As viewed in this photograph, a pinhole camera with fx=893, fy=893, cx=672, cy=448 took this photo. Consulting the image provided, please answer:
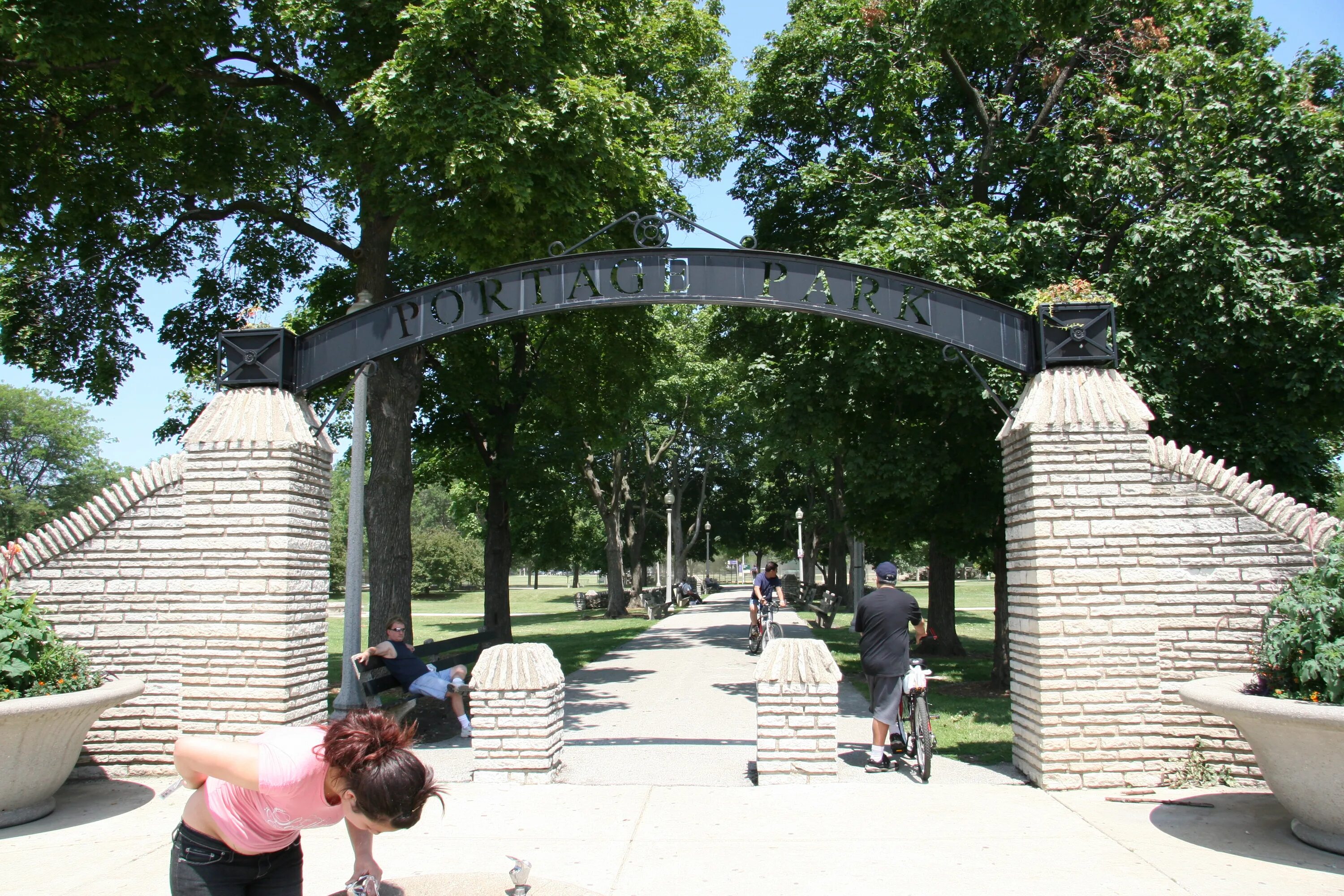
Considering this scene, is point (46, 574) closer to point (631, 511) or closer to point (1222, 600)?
point (1222, 600)

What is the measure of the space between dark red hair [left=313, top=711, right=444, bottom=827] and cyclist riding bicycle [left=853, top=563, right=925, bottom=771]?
5.52 m

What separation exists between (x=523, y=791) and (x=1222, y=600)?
5.64 meters

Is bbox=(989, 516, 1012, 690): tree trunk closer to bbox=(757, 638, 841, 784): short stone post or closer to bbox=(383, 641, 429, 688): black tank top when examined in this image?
bbox=(757, 638, 841, 784): short stone post

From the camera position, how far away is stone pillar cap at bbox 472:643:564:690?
733 centimetres

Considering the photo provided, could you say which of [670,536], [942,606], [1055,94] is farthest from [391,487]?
[670,536]

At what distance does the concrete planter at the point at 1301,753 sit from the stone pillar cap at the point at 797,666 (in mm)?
2591

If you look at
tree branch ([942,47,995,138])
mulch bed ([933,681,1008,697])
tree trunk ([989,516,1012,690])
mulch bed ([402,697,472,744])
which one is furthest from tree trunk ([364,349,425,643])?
tree branch ([942,47,995,138])

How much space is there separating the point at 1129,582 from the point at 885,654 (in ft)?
6.69

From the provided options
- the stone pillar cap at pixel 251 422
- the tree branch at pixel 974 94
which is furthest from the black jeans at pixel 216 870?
the tree branch at pixel 974 94

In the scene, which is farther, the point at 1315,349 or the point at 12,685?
the point at 1315,349

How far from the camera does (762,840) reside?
5801 mm

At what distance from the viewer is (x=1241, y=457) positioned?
34.9 ft

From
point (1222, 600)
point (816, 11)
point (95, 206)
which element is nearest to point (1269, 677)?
point (1222, 600)

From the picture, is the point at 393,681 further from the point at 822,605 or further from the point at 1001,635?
the point at 822,605
